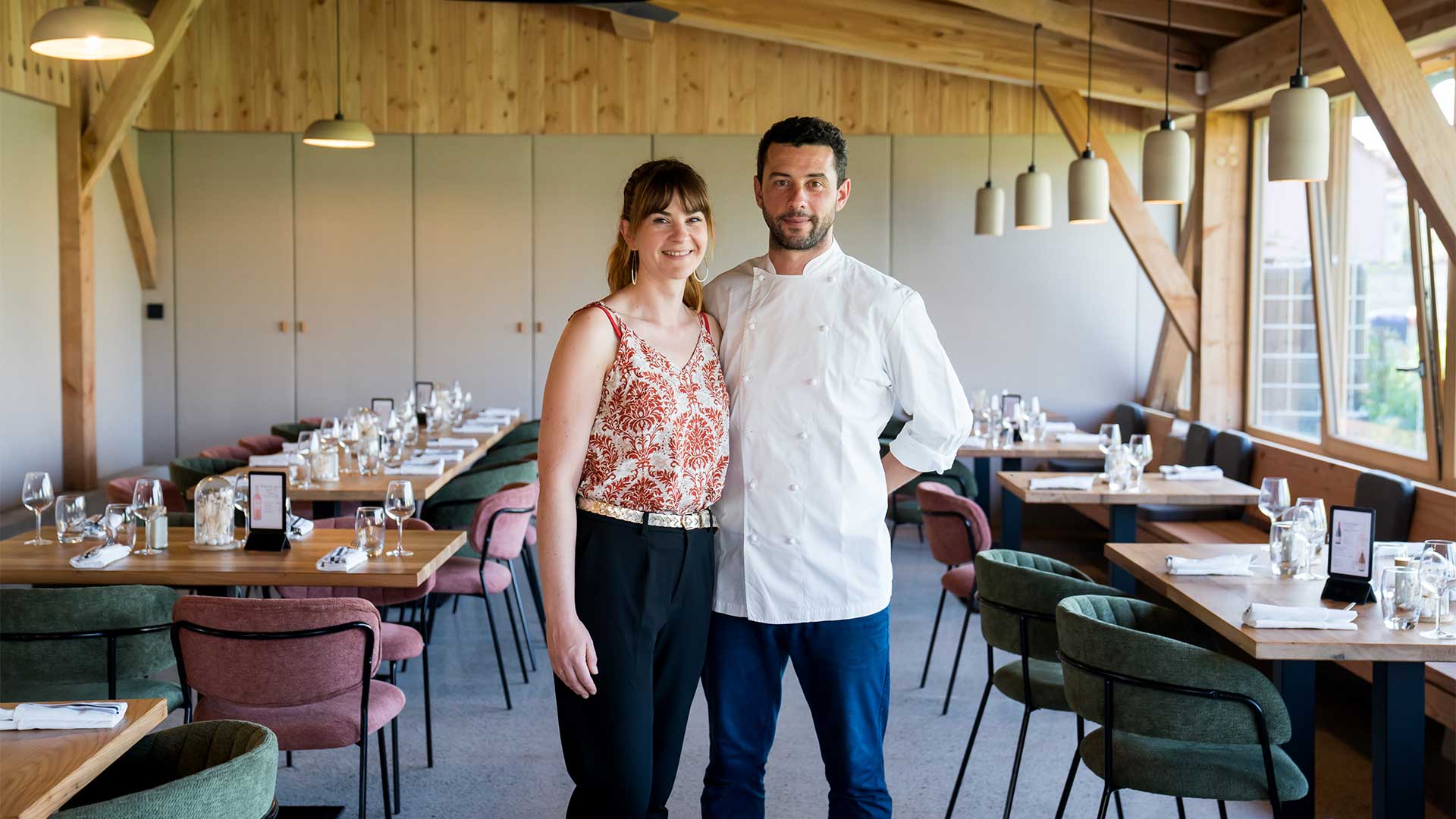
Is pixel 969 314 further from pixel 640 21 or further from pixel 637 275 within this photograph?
pixel 637 275

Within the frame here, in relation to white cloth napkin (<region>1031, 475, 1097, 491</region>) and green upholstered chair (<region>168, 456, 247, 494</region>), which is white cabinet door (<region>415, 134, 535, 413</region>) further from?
white cloth napkin (<region>1031, 475, 1097, 491</region>)

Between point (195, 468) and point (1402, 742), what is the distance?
5294 millimetres

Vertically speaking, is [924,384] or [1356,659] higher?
[924,384]

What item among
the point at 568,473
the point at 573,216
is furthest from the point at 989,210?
the point at 568,473

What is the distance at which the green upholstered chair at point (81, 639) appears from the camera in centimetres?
331

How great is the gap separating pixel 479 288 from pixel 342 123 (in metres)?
2.49

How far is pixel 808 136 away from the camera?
2.56 metres

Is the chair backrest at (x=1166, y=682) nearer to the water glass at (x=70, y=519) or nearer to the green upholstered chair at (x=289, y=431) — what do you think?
the water glass at (x=70, y=519)

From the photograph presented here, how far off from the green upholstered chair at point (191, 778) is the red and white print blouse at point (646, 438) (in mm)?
768

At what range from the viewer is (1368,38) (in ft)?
14.9

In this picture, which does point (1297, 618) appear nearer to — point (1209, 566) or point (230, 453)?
point (1209, 566)

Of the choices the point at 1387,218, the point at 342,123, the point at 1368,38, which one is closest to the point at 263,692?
the point at 1368,38

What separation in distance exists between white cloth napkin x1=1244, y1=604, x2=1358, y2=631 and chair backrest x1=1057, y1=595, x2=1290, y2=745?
253mm

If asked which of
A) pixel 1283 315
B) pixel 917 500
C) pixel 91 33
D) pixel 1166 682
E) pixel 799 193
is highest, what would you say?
pixel 91 33
